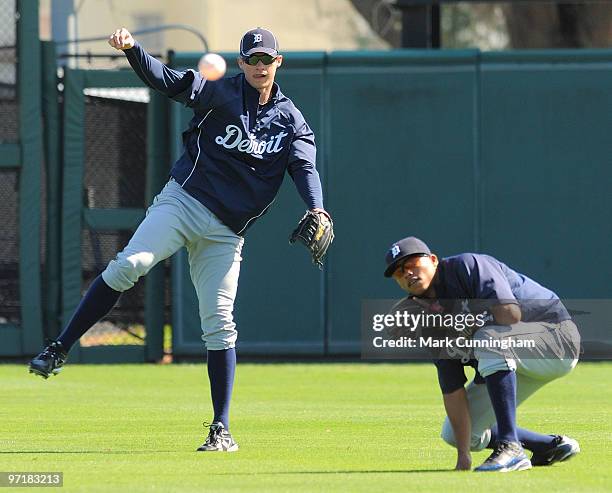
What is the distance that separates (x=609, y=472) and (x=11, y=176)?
8.47 meters

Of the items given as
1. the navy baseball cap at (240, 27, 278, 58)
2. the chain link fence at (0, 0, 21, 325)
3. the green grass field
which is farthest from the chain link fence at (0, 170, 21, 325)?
the navy baseball cap at (240, 27, 278, 58)

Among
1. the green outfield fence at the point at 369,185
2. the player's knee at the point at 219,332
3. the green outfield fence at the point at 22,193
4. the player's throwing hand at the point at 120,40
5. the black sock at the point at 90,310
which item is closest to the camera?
the player's throwing hand at the point at 120,40

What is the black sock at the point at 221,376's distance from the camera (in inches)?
274

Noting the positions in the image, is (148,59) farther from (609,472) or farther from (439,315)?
(609,472)

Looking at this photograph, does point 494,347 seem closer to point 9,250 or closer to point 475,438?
point 475,438

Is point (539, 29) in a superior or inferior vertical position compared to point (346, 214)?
superior

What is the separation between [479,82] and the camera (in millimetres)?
13273

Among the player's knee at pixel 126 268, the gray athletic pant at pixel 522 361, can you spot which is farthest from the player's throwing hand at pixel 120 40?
the gray athletic pant at pixel 522 361

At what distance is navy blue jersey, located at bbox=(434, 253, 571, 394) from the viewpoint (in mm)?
5801

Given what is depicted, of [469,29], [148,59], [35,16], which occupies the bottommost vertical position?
[148,59]

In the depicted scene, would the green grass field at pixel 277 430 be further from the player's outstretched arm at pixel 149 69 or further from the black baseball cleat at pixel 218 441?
the player's outstretched arm at pixel 149 69

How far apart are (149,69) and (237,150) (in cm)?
59

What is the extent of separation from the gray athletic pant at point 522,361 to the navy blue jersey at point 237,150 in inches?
53.5

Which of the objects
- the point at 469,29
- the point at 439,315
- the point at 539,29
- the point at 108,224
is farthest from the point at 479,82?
the point at 469,29
